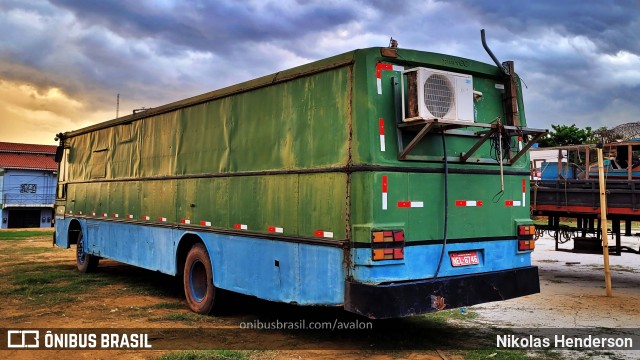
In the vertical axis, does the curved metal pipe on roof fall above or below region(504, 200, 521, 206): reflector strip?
above

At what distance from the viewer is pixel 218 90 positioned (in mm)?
8180

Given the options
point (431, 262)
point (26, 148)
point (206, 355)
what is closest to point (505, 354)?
point (431, 262)

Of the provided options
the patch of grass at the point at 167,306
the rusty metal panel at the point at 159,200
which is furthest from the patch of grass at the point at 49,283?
the rusty metal panel at the point at 159,200

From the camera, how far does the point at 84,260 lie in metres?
12.9

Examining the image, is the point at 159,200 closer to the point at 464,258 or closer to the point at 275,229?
the point at 275,229

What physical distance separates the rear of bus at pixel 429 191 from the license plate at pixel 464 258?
0.04 feet

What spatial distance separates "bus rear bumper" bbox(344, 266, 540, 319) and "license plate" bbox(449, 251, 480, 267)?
0.54ft

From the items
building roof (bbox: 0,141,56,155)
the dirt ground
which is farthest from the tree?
building roof (bbox: 0,141,56,155)

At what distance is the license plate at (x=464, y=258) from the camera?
6270 mm

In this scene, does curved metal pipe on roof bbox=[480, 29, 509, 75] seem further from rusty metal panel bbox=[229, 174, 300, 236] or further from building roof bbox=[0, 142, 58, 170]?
building roof bbox=[0, 142, 58, 170]

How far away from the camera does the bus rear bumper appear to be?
5484 mm

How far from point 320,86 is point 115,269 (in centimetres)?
958

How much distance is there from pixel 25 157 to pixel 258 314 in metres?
48.8

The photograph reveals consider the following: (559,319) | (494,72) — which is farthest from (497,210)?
(559,319)
